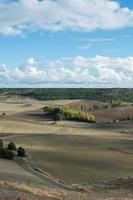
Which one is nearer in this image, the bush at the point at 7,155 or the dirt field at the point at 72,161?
the dirt field at the point at 72,161

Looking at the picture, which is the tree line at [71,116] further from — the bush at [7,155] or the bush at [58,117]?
the bush at [7,155]

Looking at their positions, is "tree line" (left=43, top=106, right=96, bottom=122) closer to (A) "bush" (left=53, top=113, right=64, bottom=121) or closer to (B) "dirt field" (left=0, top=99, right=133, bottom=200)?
(A) "bush" (left=53, top=113, right=64, bottom=121)

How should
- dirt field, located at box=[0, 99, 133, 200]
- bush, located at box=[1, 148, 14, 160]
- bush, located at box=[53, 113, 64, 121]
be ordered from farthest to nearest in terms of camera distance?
1. bush, located at box=[53, 113, 64, 121]
2. bush, located at box=[1, 148, 14, 160]
3. dirt field, located at box=[0, 99, 133, 200]

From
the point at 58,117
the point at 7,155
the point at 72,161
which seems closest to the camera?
the point at 7,155

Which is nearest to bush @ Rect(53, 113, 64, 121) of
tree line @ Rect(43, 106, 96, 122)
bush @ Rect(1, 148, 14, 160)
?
tree line @ Rect(43, 106, 96, 122)

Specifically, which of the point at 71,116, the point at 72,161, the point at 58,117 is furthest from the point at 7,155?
the point at 71,116

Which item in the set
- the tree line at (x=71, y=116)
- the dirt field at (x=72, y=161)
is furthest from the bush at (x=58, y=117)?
the dirt field at (x=72, y=161)

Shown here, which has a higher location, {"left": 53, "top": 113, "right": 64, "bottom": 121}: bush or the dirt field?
{"left": 53, "top": 113, "right": 64, "bottom": 121}: bush

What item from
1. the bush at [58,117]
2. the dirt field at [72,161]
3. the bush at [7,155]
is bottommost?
the dirt field at [72,161]

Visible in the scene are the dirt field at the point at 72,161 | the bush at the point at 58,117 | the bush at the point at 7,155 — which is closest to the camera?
the dirt field at the point at 72,161

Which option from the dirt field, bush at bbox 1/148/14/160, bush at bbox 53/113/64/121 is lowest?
the dirt field

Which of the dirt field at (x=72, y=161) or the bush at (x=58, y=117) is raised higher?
the bush at (x=58, y=117)

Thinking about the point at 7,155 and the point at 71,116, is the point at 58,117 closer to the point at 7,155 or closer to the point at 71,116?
the point at 71,116
